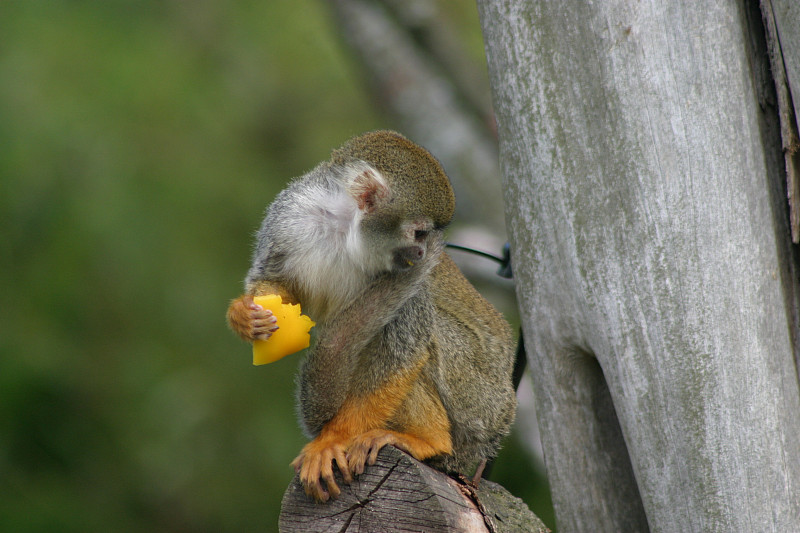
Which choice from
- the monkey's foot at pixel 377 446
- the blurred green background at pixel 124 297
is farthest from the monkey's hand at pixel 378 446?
the blurred green background at pixel 124 297

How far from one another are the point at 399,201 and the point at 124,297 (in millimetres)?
2508

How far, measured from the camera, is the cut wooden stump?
5.07ft

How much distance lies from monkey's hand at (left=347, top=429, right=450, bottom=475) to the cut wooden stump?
0.07 feet

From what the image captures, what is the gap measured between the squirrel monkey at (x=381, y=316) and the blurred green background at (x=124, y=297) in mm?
1736

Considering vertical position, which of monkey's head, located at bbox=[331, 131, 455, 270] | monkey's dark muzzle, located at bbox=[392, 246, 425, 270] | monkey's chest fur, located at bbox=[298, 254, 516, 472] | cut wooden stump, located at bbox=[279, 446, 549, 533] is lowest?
cut wooden stump, located at bbox=[279, 446, 549, 533]

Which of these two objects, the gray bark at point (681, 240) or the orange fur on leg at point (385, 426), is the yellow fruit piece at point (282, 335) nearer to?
the orange fur on leg at point (385, 426)

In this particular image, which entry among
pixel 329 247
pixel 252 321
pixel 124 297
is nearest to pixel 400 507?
pixel 252 321

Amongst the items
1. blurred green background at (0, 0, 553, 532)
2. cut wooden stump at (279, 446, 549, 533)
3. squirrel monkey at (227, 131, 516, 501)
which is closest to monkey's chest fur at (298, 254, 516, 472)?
squirrel monkey at (227, 131, 516, 501)

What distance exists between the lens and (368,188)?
219 centimetres

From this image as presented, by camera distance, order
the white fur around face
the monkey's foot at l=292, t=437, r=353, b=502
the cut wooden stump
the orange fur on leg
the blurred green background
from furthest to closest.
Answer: the blurred green background → the white fur around face → the orange fur on leg → the monkey's foot at l=292, t=437, r=353, b=502 → the cut wooden stump

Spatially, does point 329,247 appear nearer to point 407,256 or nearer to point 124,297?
point 407,256

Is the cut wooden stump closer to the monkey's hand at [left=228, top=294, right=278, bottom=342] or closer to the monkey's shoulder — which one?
the monkey's hand at [left=228, top=294, right=278, bottom=342]

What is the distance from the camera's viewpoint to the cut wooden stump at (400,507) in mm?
1546

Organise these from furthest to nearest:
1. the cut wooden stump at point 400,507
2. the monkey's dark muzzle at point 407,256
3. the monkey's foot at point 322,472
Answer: the monkey's dark muzzle at point 407,256
the monkey's foot at point 322,472
the cut wooden stump at point 400,507
